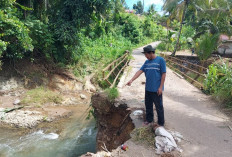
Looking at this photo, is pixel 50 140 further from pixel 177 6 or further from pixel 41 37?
pixel 177 6

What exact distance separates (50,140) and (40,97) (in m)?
2.98

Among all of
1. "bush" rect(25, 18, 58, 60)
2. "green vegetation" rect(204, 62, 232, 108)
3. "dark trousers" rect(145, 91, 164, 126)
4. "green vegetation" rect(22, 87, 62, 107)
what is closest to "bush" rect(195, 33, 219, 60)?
"green vegetation" rect(204, 62, 232, 108)

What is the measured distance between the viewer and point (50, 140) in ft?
21.8

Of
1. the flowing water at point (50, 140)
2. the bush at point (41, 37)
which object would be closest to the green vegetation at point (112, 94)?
the flowing water at point (50, 140)

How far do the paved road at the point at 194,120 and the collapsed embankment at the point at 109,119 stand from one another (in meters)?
0.37

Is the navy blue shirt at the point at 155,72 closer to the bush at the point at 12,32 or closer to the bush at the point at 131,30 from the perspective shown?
the bush at the point at 12,32

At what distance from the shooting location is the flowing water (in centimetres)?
604

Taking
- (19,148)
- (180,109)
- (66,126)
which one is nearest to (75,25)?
(66,126)

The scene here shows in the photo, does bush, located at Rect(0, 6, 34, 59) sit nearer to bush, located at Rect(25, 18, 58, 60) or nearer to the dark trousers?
bush, located at Rect(25, 18, 58, 60)

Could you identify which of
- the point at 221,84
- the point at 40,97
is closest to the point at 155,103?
the point at 221,84

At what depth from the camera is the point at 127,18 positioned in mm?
27922

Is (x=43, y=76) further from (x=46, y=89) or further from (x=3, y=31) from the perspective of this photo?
(x=3, y=31)

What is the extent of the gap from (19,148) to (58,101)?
3.37 m

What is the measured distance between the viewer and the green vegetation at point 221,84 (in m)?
5.54
